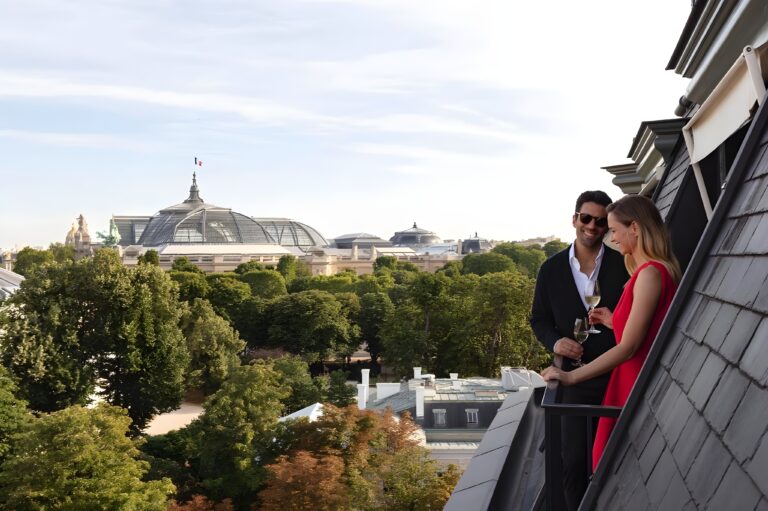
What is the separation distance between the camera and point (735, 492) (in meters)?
1.55

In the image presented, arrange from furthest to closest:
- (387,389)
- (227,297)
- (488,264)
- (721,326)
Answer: (488,264), (227,297), (387,389), (721,326)

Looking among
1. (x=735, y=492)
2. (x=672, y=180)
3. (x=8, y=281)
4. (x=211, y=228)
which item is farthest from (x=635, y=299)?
(x=211, y=228)

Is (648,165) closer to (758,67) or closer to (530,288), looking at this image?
(758,67)

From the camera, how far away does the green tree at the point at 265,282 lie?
198 ft

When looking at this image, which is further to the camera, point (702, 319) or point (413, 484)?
point (413, 484)

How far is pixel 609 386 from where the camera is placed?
3.45m

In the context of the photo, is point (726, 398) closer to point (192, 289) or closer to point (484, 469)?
point (484, 469)

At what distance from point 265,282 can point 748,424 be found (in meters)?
60.4

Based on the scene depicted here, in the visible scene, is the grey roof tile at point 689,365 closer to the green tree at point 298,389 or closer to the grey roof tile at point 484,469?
the grey roof tile at point 484,469

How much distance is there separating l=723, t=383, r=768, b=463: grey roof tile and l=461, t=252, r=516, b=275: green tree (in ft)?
249

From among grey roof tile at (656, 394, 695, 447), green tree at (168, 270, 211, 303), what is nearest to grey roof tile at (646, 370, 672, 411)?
grey roof tile at (656, 394, 695, 447)

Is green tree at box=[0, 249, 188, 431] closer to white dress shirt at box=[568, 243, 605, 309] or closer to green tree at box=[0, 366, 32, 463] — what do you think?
green tree at box=[0, 366, 32, 463]

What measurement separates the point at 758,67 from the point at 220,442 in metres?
19.8

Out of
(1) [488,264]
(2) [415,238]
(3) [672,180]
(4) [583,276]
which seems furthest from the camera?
(2) [415,238]
